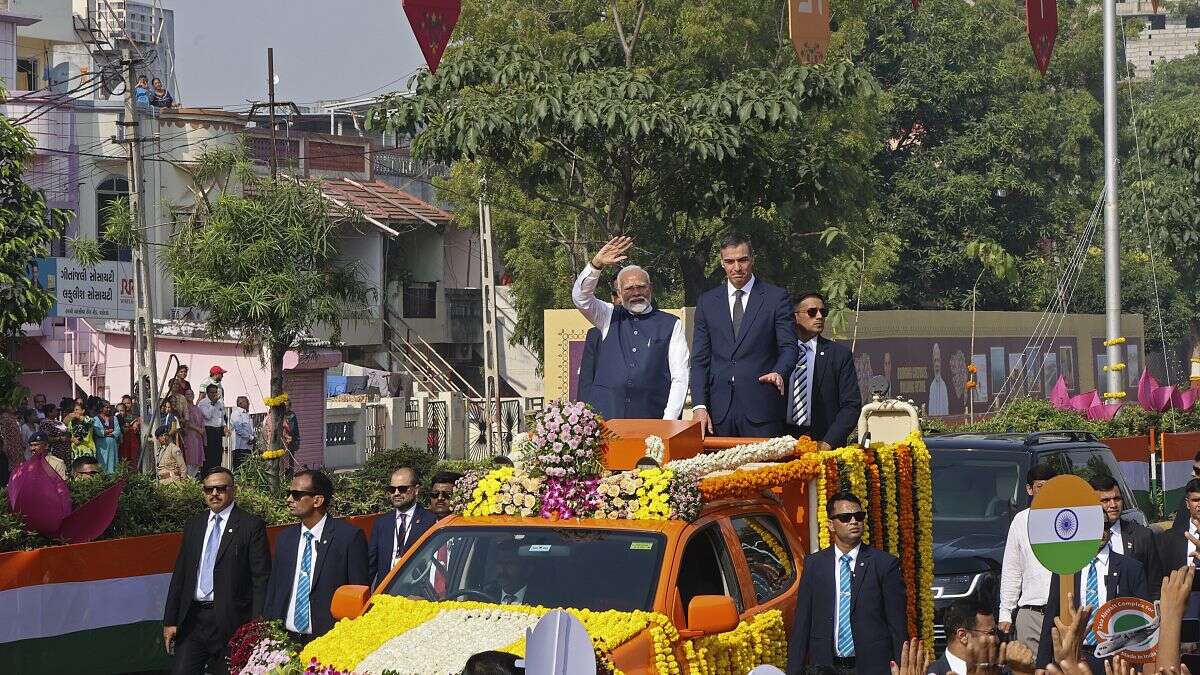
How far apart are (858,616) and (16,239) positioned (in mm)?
8159

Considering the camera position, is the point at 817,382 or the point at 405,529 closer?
the point at 405,529

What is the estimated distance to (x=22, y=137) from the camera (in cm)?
1381

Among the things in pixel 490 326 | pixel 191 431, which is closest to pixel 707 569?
pixel 191 431

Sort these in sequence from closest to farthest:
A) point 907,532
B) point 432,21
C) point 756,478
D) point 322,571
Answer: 1. point 756,478
2. point 322,571
3. point 907,532
4. point 432,21

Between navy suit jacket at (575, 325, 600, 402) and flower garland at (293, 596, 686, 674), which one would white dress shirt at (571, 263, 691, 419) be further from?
flower garland at (293, 596, 686, 674)

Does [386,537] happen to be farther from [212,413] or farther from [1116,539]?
[212,413]

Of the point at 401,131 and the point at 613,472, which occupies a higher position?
the point at 401,131

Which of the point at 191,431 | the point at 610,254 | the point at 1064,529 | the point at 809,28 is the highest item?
the point at 809,28

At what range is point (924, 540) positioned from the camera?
402 inches

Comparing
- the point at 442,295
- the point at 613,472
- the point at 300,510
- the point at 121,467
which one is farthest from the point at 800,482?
the point at 442,295

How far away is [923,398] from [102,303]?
1699cm

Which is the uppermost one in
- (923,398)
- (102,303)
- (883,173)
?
(883,173)

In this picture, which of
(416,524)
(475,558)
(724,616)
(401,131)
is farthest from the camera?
(401,131)

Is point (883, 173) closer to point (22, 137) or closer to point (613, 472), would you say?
point (22, 137)
